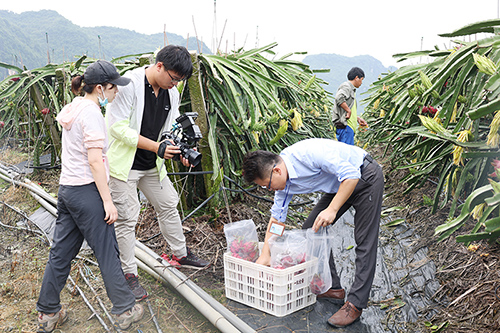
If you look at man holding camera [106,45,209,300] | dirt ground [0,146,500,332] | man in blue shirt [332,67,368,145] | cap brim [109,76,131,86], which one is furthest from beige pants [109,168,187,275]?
man in blue shirt [332,67,368,145]

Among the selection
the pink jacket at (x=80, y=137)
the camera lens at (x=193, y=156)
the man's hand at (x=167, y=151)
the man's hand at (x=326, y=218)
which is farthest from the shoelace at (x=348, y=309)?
the pink jacket at (x=80, y=137)

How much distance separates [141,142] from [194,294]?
34.6 inches

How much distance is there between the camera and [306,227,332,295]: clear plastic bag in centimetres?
203

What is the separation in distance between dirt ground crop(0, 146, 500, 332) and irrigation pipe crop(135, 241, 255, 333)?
0.10m

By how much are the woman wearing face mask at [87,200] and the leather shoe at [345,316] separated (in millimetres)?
1055

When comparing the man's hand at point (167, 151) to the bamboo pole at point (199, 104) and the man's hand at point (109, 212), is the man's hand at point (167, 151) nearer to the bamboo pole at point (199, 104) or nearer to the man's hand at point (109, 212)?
the man's hand at point (109, 212)

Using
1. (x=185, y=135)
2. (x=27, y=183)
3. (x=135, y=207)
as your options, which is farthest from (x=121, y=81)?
(x=27, y=183)

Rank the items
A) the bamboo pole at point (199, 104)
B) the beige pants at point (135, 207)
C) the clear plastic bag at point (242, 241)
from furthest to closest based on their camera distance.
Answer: the bamboo pole at point (199, 104)
the clear plastic bag at point (242, 241)
the beige pants at point (135, 207)

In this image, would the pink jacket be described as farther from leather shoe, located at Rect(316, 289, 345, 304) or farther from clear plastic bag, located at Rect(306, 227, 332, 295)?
leather shoe, located at Rect(316, 289, 345, 304)

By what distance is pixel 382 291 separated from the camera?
2285 millimetres

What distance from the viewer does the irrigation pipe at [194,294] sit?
177 centimetres

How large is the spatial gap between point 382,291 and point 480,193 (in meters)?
0.85

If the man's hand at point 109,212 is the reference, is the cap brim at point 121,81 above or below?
above

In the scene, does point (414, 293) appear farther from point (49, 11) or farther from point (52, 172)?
point (49, 11)
